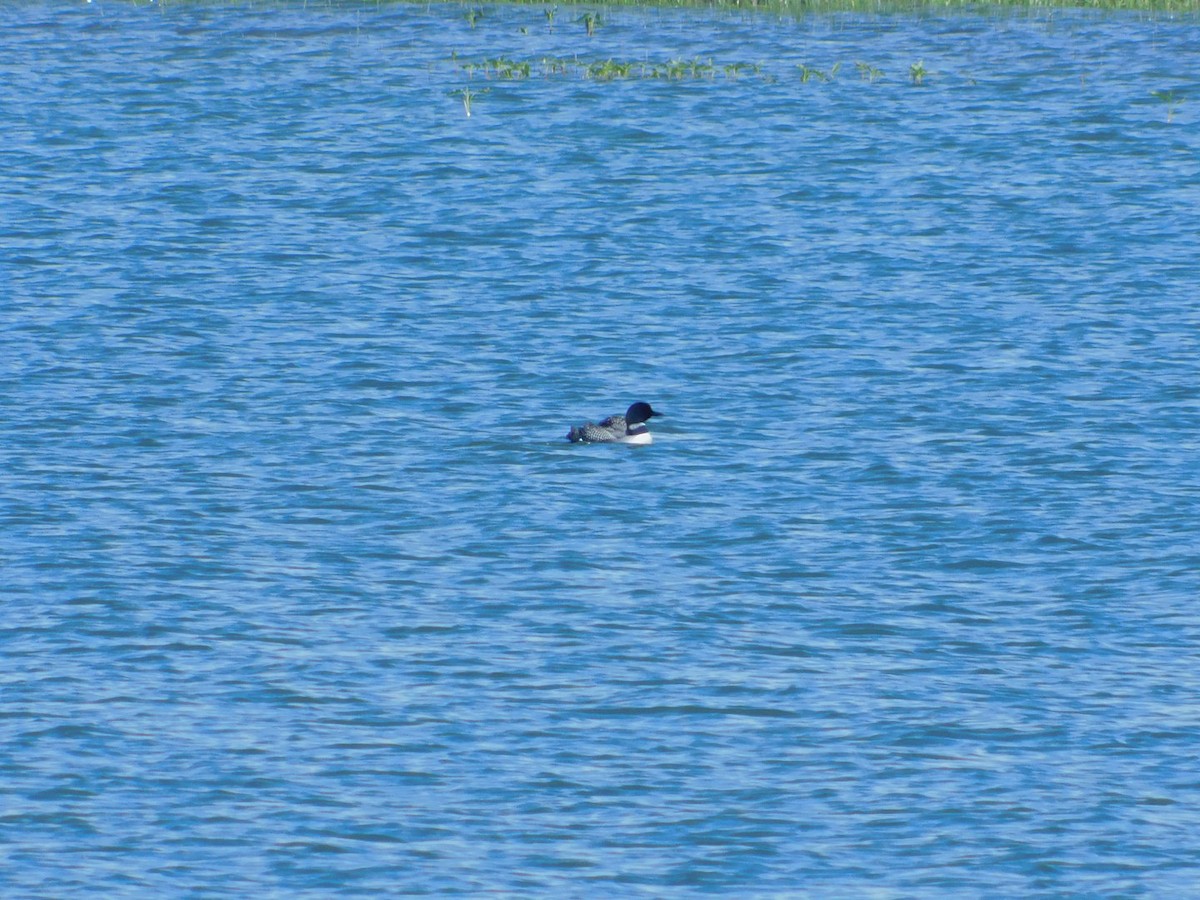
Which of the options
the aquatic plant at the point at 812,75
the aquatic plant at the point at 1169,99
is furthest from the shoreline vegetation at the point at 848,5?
the aquatic plant at the point at 1169,99

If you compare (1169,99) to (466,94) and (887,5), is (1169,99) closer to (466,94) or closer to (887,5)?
(887,5)

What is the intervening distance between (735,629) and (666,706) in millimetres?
1589

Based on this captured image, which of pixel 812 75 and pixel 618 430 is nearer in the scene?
pixel 618 430

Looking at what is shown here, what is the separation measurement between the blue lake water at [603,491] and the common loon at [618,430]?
0.14 metres

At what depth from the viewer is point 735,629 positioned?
15.9 metres

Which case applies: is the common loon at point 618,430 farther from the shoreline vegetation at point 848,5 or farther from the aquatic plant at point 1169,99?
the shoreline vegetation at point 848,5

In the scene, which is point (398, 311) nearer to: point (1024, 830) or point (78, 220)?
point (78, 220)

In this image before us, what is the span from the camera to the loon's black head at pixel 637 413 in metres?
21.4

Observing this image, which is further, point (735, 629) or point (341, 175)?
point (341, 175)

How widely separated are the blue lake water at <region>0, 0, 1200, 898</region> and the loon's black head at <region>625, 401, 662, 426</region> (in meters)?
0.31

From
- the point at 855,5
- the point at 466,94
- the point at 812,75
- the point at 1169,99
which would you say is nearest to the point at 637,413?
the point at 466,94

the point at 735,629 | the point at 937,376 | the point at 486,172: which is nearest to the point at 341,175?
the point at 486,172

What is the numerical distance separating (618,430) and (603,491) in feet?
4.69

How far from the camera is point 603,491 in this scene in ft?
65.2
